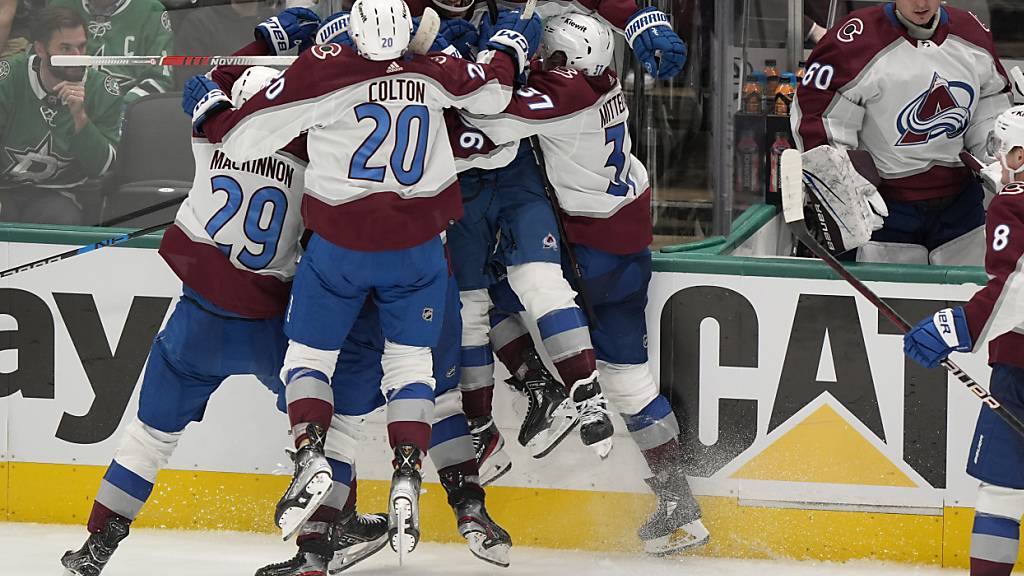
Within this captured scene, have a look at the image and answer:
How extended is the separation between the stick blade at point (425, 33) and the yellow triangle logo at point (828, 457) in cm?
131

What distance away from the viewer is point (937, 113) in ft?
13.9

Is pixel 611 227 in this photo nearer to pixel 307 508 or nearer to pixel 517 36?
pixel 517 36

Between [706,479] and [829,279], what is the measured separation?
0.59 meters

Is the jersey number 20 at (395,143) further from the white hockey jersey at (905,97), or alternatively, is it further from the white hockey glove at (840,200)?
the white hockey jersey at (905,97)

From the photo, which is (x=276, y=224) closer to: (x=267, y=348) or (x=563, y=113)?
(x=267, y=348)

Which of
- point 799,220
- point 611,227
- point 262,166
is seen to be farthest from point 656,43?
point 262,166

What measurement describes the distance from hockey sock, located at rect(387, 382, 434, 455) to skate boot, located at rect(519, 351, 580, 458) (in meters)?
0.41

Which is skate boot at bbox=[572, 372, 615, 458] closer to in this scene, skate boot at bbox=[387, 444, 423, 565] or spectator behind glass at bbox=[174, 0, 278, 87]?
skate boot at bbox=[387, 444, 423, 565]

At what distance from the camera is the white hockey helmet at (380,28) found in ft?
10.8

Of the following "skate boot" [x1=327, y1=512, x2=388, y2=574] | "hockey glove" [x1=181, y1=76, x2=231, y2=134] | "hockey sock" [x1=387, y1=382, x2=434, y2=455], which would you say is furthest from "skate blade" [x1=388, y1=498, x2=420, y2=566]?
"hockey glove" [x1=181, y1=76, x2=231, y2=134]

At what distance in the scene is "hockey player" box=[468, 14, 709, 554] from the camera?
371 cm

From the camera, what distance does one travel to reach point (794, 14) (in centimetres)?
504

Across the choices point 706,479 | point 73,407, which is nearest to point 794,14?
point 706,479

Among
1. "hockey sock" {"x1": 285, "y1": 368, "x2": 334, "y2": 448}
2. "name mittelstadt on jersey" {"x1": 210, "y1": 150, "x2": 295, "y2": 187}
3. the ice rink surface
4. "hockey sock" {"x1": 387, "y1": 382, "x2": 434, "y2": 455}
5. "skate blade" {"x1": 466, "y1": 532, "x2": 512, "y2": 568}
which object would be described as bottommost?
the ice rink surface
